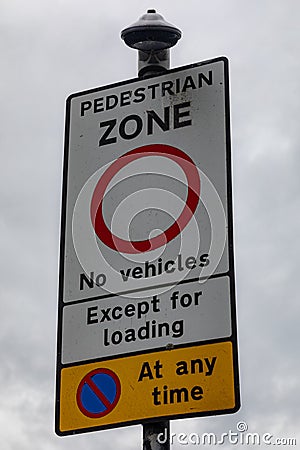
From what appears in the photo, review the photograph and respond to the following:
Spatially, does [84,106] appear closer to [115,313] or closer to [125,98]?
[125,98]

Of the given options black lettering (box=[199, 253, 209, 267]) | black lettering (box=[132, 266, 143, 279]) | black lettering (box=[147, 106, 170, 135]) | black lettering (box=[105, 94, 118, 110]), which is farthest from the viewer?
black lettering (box=[105, 94, 118, 110])

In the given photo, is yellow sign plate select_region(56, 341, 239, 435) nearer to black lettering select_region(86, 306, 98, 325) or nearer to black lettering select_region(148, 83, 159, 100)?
black lettering select_region(86, 306, 98, 325)

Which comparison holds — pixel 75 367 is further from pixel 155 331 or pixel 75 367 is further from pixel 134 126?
pixel 134 126

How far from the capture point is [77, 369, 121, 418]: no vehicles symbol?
4.75 metres

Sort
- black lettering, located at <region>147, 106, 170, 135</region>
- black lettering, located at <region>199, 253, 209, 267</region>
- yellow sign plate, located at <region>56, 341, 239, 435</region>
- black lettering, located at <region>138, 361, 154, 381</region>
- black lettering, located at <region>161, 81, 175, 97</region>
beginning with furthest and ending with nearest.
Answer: black lettering, located at <region>161, 81, 175, 97</region>, black lettering, located at <region>147, 106, 170, 135</region>, black lettering, located at <region>199, 253, 209, 267</region>, black lettering, located at <region>138, 361, 154, 381</region>, yellow sign plate, located at <region>56, 341, 239, 435</region>

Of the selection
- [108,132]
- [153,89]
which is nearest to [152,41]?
[153,89]

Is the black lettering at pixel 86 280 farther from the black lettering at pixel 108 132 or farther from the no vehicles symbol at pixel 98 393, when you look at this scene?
the black lettering at pixel 108 132

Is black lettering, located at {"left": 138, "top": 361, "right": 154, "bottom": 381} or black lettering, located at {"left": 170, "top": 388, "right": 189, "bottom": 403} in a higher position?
black lettering, located at {"left": 138, "top": 361, "right": 154, "bottom": 381}

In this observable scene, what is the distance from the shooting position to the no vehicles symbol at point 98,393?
4754 mm

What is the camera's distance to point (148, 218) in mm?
5039

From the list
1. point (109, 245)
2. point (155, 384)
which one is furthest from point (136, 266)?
point (155, 384)

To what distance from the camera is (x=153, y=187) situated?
5.11 metres

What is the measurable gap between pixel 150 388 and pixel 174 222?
2.35ft

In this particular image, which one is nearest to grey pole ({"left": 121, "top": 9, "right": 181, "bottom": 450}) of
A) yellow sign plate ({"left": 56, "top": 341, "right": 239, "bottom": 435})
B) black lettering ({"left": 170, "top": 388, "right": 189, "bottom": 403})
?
yellow sign plate ({"left": 56, "top": 341, "right": 239, "bottom": 435})
